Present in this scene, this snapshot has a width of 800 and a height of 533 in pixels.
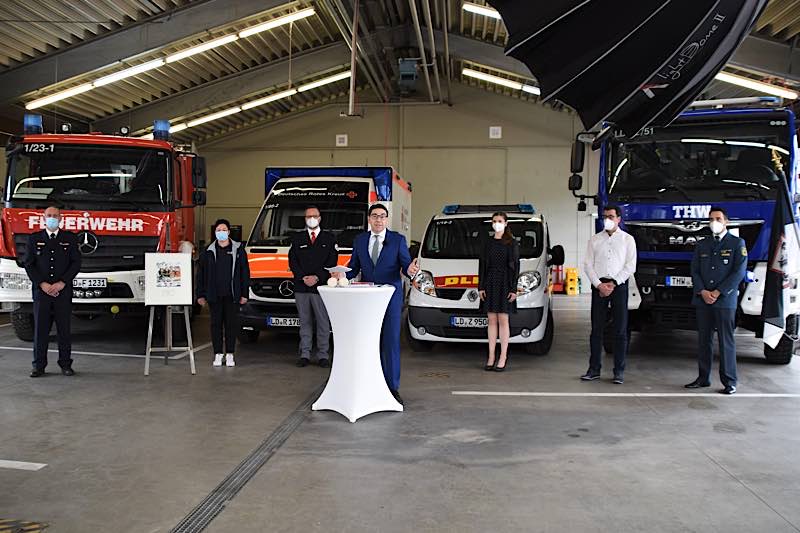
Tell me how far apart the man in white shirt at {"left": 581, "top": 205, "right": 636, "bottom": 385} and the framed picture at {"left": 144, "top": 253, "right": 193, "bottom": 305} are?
425cm

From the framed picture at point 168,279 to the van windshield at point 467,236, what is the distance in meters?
2.94

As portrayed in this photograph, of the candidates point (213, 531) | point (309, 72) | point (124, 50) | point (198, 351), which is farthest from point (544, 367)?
point (309, 72)

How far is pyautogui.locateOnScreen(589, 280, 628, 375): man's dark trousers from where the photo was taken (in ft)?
21.2

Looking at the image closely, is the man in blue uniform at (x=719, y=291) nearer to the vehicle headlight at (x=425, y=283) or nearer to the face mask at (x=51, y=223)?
the vehicle headlight at (x=425, y=283)

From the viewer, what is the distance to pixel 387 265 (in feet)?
18.3

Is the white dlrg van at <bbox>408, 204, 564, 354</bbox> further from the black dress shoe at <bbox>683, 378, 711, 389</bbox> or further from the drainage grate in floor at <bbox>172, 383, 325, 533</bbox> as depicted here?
the drainage grate in floor at <bbox>172, 383, 325, 533</bbox>

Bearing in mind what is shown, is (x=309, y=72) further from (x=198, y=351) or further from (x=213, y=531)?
(x=213, y=531)

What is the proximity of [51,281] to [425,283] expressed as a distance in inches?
157

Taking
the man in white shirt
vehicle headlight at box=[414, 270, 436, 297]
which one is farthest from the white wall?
the man in white shirt

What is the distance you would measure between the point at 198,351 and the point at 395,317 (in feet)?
12.3

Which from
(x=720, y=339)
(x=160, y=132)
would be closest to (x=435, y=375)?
(x=720, y=339)

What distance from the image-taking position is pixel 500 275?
6.86 metres

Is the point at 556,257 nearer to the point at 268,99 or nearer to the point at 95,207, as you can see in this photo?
the point at 95,207

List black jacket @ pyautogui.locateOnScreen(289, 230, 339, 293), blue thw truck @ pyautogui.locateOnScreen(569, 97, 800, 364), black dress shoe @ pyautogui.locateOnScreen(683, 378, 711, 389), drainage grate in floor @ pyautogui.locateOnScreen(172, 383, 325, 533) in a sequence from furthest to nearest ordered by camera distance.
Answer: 1. black jacket @ pyautogui.locateOnScreen(289, 230, 339, 293)
2. blue thw truck @ pyautogui.locateOnScreen(569, 97, 800, 364)
3. black dress shoe @ pyautogui.locateOnScreen(683, 378, 711, 389)
4. drainage grate in floor @ pyautogui.locateOnScreen(172, 383, 325, 533)
